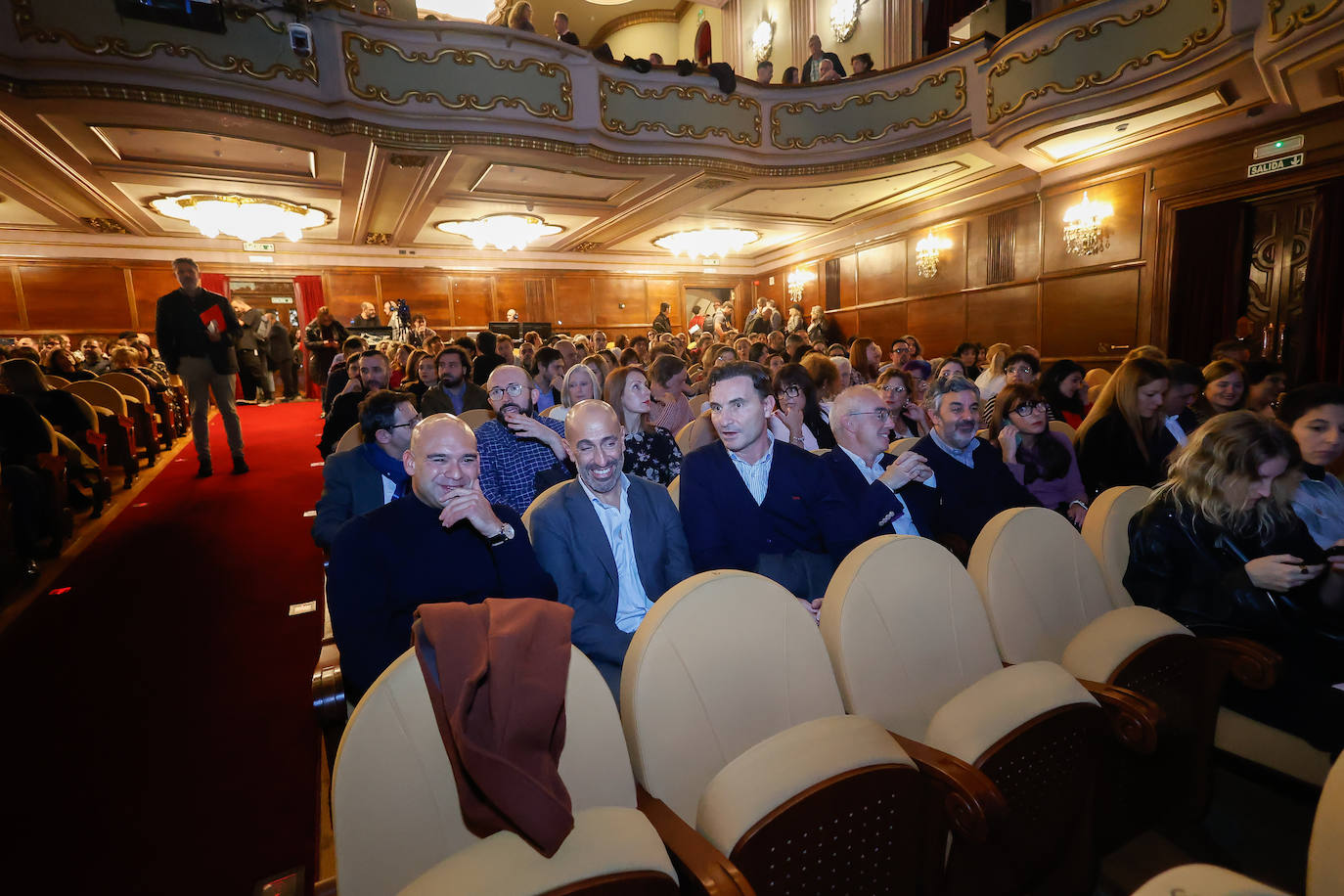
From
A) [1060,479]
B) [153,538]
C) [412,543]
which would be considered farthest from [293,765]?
[1060,479]

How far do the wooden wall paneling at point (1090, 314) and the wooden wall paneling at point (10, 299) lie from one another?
15.2m

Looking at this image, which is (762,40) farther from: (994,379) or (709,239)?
(994,379)

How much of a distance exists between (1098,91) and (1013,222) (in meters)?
2.99

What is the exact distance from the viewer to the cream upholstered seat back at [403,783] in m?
0.86

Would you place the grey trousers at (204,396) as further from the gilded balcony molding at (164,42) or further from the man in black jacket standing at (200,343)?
the gilded balcony molding at (164,42)

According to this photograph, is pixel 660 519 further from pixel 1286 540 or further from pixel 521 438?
pixel 1286 540

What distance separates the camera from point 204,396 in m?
4.86

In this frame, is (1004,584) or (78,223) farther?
(78,223)

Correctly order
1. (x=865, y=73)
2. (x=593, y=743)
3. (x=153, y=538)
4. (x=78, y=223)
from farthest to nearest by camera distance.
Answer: (x=78, y=223) < (x=865, y=73) < (x=153, y=538) < (x=593, y=743)

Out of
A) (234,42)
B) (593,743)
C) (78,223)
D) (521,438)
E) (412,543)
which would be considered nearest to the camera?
(593,743)

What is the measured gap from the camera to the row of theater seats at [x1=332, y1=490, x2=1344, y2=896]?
88 centimetres

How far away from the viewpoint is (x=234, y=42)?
189 inches

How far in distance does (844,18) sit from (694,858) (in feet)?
34.8

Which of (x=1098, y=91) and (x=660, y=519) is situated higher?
(x=1098, y=91)
